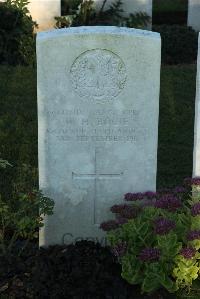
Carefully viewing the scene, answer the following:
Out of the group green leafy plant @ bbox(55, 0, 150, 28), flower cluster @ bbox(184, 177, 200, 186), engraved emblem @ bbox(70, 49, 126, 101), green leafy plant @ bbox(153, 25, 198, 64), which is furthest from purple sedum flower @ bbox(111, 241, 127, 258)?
green leafy plant @ bbox(55, 0, 150, 28)

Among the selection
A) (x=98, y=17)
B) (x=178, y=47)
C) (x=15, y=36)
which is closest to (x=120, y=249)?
(x=15, y=36)

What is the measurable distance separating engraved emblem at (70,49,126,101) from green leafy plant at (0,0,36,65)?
17.6 ft

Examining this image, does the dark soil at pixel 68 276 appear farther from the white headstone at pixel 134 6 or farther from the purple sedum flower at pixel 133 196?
the white headstone at pixel 134 6

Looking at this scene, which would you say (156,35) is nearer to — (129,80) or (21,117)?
(129,80)

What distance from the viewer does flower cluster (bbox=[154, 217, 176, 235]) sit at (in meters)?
4.18

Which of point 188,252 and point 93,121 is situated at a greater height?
point 93,121

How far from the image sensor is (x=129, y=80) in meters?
4.75

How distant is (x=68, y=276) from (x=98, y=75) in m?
1.37

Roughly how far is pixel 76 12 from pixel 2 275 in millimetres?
7112

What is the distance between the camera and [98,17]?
10.9 meters

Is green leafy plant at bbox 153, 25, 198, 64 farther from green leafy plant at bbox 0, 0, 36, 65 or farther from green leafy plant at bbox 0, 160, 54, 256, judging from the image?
green leafy plant at bbox 0, 160, 54, 256

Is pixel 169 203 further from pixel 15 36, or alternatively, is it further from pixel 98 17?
pixel 98 17

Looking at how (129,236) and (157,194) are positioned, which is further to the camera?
(157,194)

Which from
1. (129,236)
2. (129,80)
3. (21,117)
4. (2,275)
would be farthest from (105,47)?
(21,117)
